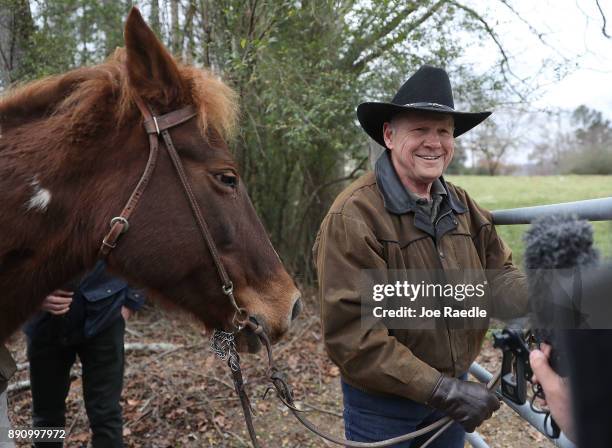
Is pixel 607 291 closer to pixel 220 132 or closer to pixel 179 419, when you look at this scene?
pixel 220 132

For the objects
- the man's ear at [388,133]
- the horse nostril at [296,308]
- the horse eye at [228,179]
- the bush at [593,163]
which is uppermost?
the man's ear at [388,133]

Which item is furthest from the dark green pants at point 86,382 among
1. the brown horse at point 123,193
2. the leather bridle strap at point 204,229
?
the leather bridle strap at point 204,229

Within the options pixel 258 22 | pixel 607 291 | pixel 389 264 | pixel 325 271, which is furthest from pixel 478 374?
pixel 258 22

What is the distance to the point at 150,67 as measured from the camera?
183 cm

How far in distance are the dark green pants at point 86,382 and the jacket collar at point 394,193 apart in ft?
6.67

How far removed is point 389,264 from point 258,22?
406 cm

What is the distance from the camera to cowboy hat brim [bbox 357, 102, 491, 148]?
6.50ft

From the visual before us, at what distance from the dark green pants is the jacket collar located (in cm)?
203

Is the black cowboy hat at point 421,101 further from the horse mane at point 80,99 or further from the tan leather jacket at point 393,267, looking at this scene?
the horse mane at point 80,99

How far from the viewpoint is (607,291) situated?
105 cm

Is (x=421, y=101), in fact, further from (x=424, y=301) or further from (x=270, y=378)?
(x=270, y=378)

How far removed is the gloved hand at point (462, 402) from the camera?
1712 mm

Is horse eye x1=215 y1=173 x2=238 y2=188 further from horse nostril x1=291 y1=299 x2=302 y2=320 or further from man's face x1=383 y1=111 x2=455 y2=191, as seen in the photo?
man's face x1=383 y1=111 x2=455 y2=191

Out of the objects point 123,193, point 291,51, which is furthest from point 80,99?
point 291,51
